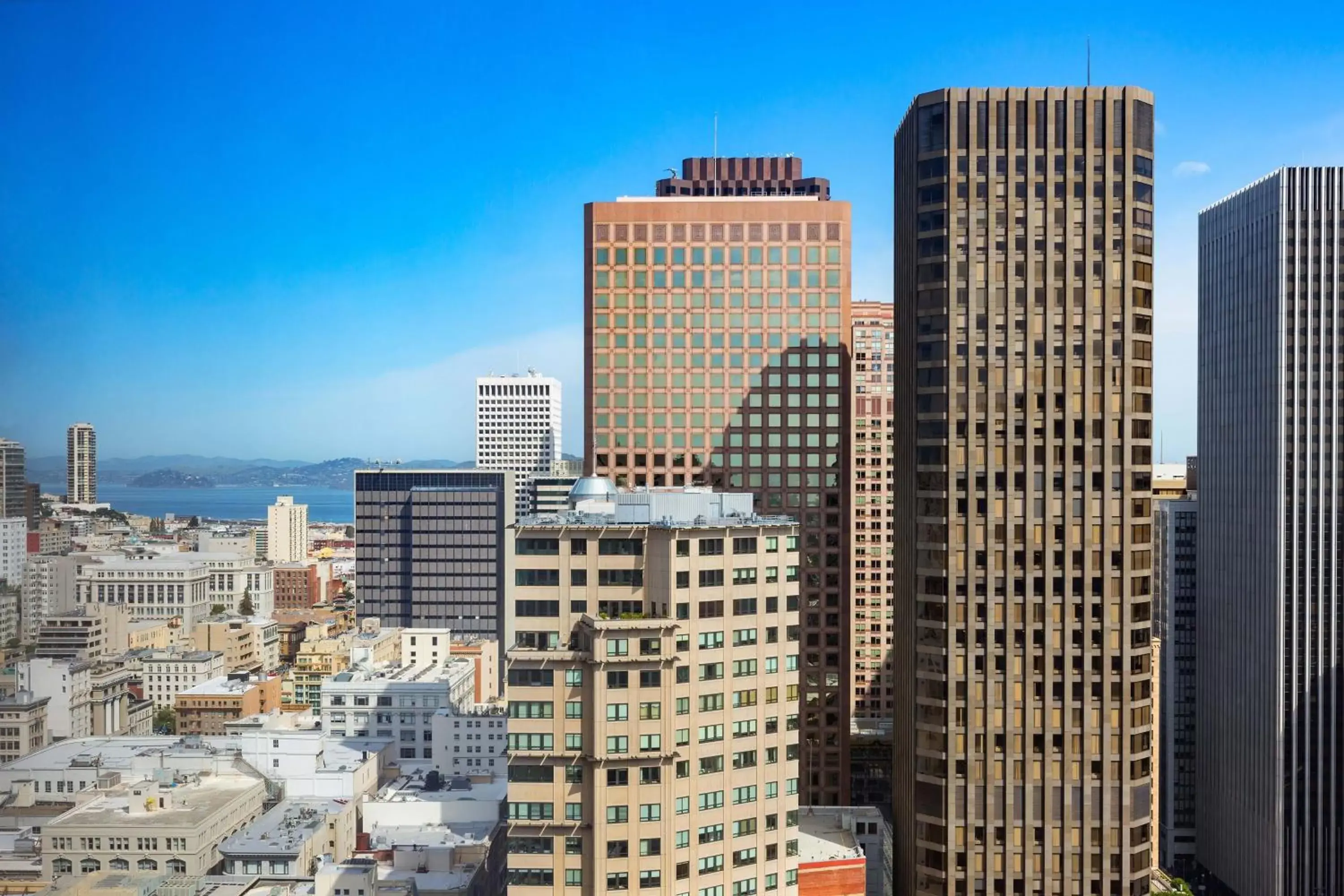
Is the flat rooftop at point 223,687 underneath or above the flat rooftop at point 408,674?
underneath

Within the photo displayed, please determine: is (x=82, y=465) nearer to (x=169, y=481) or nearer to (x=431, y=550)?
(x=169, y=481)

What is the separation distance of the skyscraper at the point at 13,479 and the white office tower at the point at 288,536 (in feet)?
328

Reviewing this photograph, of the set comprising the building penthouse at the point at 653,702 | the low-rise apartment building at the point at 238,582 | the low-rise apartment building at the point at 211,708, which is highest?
the building penthouse at the point at 653,702

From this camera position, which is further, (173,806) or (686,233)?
(173,806)

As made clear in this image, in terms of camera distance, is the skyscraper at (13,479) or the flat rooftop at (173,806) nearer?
the skyscraper at (13,479)

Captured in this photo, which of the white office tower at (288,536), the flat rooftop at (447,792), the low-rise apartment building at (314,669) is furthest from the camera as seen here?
the white office tower at (288,536)

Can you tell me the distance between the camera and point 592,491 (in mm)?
38469

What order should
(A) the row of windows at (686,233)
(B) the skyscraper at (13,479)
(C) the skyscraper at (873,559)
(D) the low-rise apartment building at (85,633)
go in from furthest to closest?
(C) the skyscraper at (873,559) < (D) the low-rise apartment building at (85,633) < (A) the row of windows at (686,233) < (B) the skyscraper at (13,479)

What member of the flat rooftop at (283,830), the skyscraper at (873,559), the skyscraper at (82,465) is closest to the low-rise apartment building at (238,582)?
the flat rooftop at (283,830)

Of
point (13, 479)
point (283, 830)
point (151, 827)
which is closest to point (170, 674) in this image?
point (283, 830)

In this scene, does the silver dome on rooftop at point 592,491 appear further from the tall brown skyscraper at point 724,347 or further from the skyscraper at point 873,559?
the skyscraper at point 873,559

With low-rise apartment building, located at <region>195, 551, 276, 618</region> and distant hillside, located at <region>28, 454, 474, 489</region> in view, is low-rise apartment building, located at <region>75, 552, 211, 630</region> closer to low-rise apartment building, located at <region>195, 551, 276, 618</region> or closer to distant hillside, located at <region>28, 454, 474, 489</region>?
low-rise apartment building, located at <region>195, 551, 276, 618</region>

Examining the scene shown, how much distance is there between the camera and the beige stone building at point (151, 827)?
50.9 meters

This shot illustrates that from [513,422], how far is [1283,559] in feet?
336
